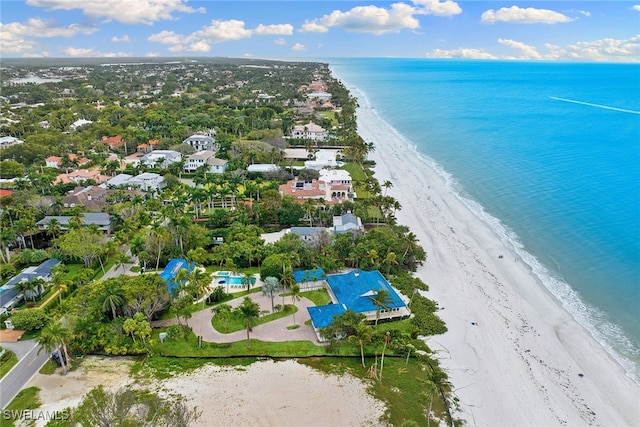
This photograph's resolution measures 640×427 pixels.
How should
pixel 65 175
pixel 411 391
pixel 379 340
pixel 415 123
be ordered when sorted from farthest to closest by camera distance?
pixel 415 123
pixel 65 175
pixel 379 340
pixel 411 391

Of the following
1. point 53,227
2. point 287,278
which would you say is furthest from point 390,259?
point 53,227

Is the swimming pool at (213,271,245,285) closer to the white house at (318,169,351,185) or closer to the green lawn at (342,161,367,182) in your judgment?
the white house at (318,169,351,185)

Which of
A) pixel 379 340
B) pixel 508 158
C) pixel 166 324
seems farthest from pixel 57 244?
pixel 508 158

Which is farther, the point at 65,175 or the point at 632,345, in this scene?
the point at 65,175

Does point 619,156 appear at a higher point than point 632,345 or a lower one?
higher

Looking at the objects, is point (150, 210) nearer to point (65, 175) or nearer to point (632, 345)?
point (65, 175)

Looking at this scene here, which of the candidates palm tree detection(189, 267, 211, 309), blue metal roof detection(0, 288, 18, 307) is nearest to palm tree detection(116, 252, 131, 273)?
blue metal roof detection(0, 288, 18, 307)

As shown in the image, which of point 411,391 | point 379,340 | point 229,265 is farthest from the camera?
point 229,265
